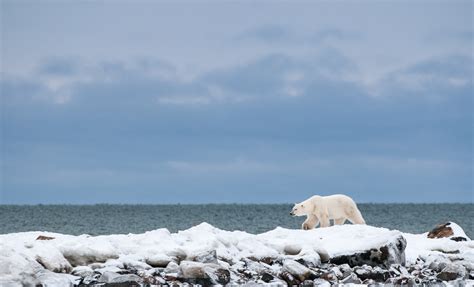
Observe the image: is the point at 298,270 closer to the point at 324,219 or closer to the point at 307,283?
the point at 307,283

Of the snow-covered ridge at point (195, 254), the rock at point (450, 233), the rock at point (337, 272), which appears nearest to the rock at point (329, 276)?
the rock at point (337, 272)

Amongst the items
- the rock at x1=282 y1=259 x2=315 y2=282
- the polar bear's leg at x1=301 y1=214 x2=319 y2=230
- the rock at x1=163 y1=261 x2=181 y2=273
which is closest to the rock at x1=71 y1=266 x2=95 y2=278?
the rock at x1=163 y1=261 x2=181 y2=273

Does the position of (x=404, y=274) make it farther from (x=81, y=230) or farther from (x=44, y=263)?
(x=81, y=230)

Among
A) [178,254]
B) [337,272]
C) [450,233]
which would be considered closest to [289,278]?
[337,272]

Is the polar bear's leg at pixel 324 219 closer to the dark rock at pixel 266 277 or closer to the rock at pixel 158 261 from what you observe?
the dark rock at pixel 266 277

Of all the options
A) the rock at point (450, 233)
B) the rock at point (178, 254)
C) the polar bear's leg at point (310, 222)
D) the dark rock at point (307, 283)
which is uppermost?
the polar bear's leg at point (310, 222)

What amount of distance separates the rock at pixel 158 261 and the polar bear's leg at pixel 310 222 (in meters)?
7.02

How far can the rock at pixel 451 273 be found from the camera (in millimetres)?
18891

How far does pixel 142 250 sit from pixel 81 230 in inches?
1254

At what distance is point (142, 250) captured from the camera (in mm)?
18219

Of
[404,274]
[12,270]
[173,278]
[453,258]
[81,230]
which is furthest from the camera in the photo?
[81,230]

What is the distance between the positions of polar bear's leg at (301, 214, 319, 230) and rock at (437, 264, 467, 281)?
224 inches

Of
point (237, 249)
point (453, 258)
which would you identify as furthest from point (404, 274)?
point (237, 249)

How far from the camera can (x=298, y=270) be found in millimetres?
17938
